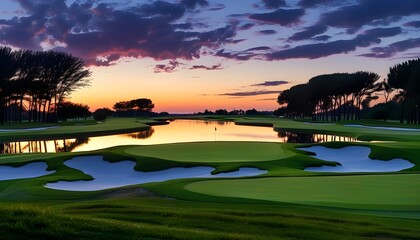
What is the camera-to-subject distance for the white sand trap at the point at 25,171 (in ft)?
80.7

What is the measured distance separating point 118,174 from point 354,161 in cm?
1770

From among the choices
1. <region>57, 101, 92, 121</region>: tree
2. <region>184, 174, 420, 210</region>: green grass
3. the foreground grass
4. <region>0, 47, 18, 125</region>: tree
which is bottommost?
<region>184, 174, 420, 210</region>: green grass

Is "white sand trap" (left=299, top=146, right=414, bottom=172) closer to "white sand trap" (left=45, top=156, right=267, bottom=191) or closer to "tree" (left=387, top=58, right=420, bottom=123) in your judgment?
"white sand trap" (left=45, top=156, right=267, bottom=191)

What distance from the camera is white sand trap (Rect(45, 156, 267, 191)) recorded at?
71.9 ft

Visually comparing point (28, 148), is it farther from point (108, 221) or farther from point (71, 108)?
point (71, 108)

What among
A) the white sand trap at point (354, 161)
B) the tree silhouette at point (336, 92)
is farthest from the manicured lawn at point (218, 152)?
the tree silhouette at point (336, 92)

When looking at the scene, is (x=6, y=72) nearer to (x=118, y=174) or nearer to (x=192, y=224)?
(x=118, y=174)

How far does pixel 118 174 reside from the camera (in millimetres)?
25641

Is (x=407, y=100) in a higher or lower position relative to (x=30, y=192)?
higher

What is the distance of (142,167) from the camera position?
26.0 m

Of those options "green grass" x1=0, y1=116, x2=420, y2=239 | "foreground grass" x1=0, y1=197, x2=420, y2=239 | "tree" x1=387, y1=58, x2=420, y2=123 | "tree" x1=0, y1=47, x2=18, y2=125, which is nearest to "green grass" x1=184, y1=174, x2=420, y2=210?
"green grass" x1=0, y1=116, x2=420, y2=239

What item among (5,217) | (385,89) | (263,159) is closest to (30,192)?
(5,217)

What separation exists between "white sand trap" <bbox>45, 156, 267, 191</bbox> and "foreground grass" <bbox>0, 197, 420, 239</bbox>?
1020cm

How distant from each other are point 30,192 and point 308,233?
13.4m
